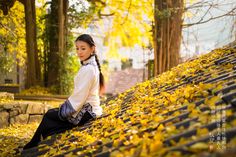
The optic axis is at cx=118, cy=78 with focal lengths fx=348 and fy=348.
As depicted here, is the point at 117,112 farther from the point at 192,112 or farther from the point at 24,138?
the point at 24,138

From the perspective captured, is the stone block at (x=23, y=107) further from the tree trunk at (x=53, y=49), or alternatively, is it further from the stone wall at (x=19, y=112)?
the tree trunk at (x=53, y=49)

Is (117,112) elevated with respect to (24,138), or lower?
elevated


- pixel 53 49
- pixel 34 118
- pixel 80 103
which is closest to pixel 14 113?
pixel 34 118

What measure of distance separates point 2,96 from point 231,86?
7.00 metres

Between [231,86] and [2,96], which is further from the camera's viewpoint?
[2,96]

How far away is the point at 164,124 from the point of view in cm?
266

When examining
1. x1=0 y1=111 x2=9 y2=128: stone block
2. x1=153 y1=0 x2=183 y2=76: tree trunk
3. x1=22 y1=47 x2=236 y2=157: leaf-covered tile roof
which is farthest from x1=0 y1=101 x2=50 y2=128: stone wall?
x1=22 y1=47 x2=236 y2=157: leaf-covered tile roof

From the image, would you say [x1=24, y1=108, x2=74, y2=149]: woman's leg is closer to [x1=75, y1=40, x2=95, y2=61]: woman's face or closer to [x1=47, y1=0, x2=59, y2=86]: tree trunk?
[x1=75, y1=40, x2=95, y2=61]: woman's face

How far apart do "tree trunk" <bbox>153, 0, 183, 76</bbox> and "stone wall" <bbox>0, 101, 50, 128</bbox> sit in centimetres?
360

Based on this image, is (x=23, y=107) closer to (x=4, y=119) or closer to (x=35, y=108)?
(x=35, y=108)

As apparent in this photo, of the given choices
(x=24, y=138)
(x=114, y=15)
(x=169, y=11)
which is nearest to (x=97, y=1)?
(x=114, y=15)

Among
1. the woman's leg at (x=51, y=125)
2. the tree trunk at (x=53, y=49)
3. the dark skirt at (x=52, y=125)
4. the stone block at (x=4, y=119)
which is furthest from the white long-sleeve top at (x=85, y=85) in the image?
the tree trunk at (x=53, y=49)

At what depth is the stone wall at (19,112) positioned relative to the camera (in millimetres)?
7605

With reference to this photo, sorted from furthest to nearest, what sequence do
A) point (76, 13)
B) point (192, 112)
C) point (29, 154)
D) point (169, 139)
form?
point (76, 13) < point (29, 154) < point (192, 112) < point (169, 139)
